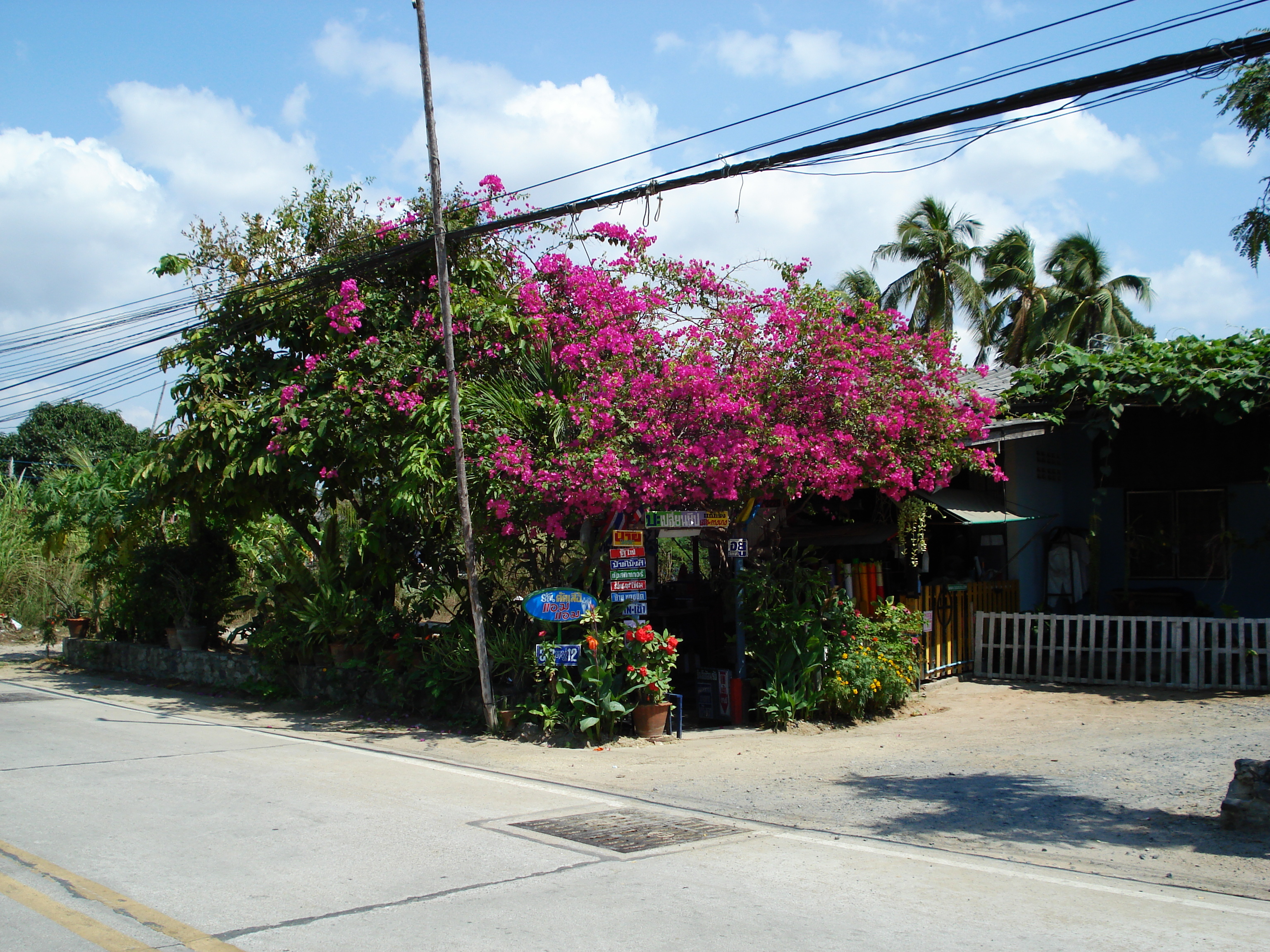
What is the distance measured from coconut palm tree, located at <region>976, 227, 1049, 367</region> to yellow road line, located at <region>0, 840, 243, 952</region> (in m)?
30.3

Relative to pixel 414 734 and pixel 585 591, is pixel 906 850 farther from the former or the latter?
pixel 414 734

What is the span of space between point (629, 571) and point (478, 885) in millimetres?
5381

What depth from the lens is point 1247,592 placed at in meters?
15.4

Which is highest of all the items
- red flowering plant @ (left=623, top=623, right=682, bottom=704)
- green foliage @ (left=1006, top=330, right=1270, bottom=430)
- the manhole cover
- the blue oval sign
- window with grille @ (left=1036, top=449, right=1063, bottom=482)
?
green foliage @ (left=1006, top=330, right=1270, bottom=430)

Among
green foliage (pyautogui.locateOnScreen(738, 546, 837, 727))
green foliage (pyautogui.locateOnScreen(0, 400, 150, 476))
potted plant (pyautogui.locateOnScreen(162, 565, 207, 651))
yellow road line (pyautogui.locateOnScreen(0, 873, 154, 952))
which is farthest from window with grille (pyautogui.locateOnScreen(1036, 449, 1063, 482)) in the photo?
green foliage (pyautogui.locateOnScreen(0, 400, 150, 476))

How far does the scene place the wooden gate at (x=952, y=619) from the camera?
13.9 metres

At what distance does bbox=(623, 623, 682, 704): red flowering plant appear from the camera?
427 inches

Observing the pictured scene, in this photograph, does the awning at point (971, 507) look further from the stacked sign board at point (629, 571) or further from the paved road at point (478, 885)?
the paved road at point (478, 885)

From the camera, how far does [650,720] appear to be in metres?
11.0

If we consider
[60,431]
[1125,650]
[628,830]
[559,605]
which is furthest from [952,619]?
[60,431]

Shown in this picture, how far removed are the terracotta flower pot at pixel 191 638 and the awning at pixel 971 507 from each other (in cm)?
1185

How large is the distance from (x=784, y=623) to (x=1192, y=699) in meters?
5.57

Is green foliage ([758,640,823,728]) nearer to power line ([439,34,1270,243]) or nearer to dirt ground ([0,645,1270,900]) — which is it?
dirt ground ([0,645,1270,900])

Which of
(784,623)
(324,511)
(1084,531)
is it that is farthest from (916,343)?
(324,511)
